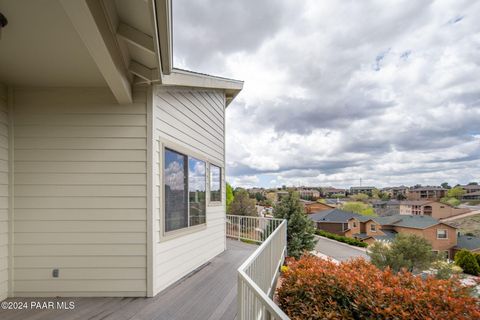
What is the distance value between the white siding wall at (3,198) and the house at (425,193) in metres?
72.4

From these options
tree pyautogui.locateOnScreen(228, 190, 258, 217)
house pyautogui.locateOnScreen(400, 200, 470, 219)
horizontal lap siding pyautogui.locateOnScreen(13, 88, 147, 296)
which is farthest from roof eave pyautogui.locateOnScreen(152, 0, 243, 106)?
house pyautogui.locateOnScreen(400, 200, 470, 219)

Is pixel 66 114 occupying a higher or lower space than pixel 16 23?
lower

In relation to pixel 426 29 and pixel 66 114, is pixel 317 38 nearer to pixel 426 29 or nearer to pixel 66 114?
pixel 426 29

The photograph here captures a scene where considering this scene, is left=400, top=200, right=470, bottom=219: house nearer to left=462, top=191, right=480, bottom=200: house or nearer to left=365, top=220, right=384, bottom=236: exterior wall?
left=365, top=220, right=384, bottom=236: exterior wall

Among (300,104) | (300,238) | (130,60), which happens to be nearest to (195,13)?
(130,60)

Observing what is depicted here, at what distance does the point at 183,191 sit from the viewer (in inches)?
160

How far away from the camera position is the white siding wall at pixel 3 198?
3006 mm

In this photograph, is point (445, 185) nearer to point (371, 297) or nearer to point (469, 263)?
point (469, 263)

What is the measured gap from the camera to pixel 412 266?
12.1m

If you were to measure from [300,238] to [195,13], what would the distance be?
8.75m

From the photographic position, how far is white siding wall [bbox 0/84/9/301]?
118 inches

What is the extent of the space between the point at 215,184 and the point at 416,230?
29.4 m

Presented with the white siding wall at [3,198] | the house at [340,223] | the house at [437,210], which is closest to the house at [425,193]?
the house at [437,210]

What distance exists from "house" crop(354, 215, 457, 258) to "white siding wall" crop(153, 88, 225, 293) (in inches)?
850
